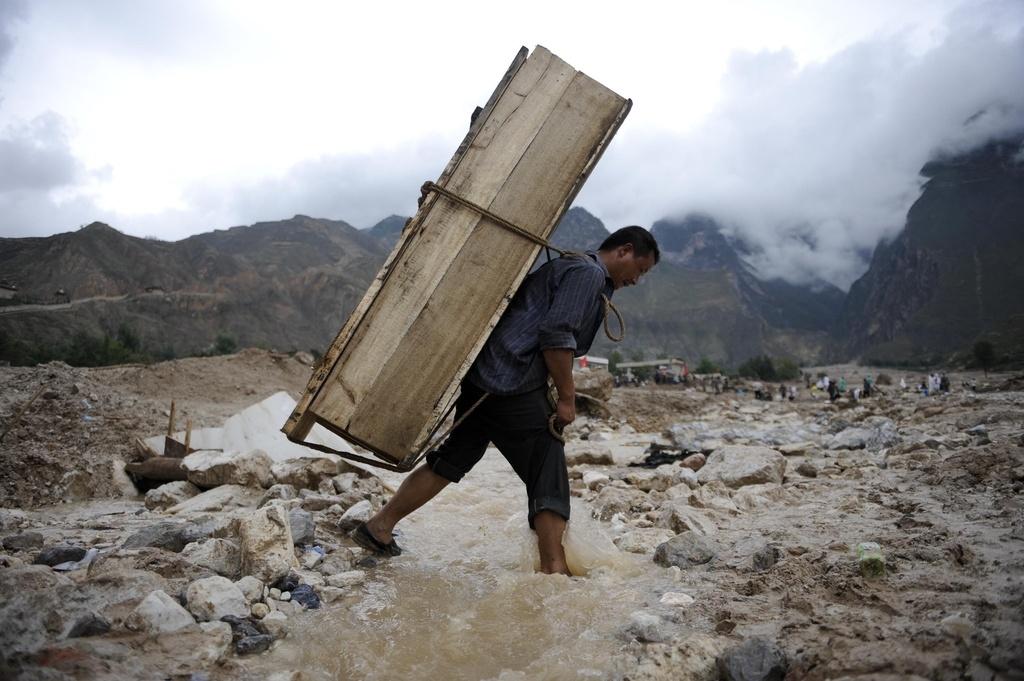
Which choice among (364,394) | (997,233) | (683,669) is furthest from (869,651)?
(997,233)

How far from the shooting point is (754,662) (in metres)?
1.34

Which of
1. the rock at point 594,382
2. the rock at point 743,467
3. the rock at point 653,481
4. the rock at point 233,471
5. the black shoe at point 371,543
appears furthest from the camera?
the rock at point 594,382

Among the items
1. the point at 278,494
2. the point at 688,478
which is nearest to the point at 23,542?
the point at 278,494

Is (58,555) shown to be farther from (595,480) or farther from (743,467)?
(743,467)

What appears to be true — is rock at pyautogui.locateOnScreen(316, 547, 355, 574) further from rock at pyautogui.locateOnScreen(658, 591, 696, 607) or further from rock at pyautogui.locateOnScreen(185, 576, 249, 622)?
rock at pyautogui.locateOnScreen(658, 591, 696, 607)

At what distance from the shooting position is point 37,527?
9.35 feet

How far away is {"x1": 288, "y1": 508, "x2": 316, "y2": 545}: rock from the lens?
2374 millimetres

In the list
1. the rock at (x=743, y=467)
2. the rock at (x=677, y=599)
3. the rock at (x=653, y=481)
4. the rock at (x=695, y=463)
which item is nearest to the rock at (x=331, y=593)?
the rock at (x=677, y=599)

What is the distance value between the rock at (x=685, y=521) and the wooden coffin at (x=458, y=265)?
150cm

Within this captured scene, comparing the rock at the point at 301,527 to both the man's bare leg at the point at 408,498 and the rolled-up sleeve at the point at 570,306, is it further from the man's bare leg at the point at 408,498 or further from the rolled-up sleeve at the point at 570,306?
the rolled-up sleeve at the point at 570,306

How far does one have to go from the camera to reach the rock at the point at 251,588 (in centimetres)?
180

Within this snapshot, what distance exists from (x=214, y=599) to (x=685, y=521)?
7.05ft

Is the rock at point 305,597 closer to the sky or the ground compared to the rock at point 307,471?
closer to the sky

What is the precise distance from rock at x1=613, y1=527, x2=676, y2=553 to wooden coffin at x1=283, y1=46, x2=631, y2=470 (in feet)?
3.86
